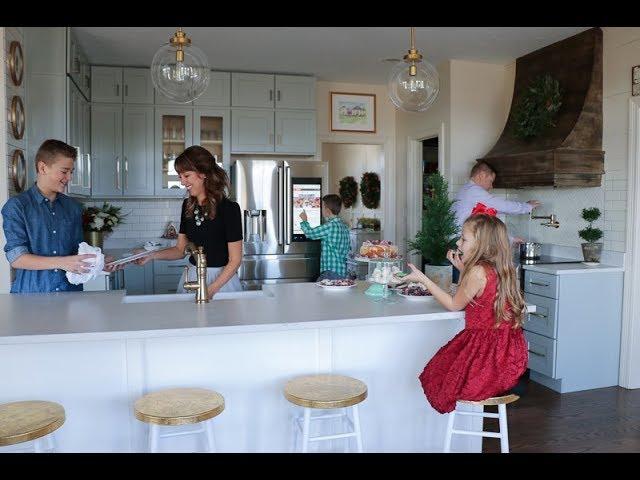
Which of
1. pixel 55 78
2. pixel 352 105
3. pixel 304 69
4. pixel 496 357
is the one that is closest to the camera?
pixel 496 357

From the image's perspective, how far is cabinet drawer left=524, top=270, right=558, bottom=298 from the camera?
159 inches

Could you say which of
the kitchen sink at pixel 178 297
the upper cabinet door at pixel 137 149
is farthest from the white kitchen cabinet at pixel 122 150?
the kitchen sink at pixel 178 297

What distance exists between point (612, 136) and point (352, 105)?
2855 mm

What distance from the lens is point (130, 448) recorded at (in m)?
2.36

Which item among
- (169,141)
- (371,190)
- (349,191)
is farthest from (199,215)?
(349,191)

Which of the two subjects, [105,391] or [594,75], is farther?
[594,75]

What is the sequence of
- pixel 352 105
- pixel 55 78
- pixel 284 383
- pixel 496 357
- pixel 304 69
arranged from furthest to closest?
pixel 352 105 < pixel 304 69 < pixel 55 78 < pixel 284 383 < pixel 496 357

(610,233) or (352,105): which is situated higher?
(352,105)

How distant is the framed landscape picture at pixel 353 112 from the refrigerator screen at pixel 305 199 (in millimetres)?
925

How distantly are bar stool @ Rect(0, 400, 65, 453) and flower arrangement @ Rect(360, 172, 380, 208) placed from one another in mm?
5293

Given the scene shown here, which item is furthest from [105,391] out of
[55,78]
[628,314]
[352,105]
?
[352,105]

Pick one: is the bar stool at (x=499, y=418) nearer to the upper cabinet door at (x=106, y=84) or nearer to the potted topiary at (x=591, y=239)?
the potted topiary at (x=591, y=239)

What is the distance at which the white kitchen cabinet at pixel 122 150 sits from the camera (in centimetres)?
544
